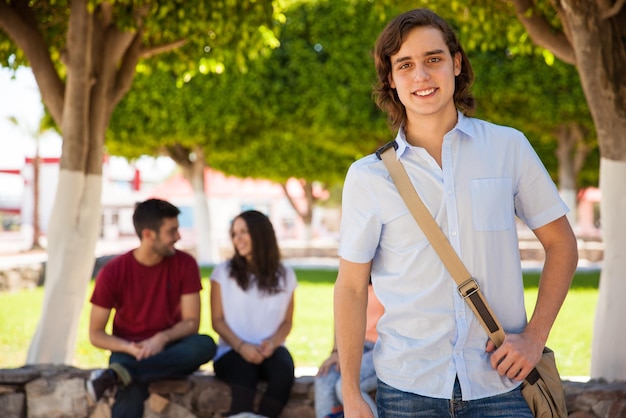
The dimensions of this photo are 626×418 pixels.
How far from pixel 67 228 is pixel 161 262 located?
1.48m

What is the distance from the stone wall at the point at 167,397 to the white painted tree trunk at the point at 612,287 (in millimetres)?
336

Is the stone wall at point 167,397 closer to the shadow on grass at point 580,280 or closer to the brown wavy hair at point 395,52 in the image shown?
the brown wavy hair at point 395,52

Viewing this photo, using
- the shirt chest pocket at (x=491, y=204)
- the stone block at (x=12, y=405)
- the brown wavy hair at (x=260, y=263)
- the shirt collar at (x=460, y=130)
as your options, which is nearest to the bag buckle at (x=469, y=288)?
the shirt chest pocket at (x=491, y=204)

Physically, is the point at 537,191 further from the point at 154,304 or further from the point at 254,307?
the point at 154,304

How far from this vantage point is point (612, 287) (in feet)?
18.7

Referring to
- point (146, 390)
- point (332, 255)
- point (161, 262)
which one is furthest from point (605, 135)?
point (332, 255)

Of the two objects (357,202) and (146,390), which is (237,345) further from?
(357,202)

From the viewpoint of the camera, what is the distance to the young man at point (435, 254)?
2.29 m

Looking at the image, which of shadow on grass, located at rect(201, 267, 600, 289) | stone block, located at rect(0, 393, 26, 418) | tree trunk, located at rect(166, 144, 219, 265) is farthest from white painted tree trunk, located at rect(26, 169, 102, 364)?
tree trunk, located at rect(166, 144, 219, 265)

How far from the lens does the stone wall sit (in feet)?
16.2

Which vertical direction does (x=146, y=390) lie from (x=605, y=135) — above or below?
below

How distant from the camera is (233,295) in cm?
557

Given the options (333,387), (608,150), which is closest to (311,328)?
(608,150)

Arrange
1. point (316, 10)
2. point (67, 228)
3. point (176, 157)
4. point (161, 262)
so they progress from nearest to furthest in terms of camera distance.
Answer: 1. point (161, 262)
2. point (67, 228)
3. point (316, 10)
4. point (176, 157)
